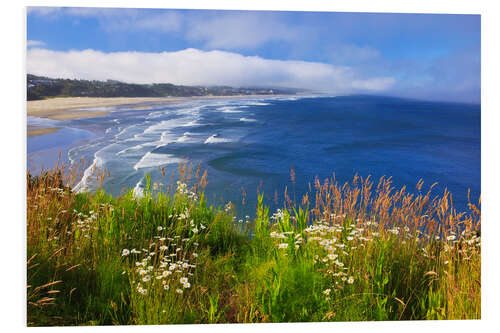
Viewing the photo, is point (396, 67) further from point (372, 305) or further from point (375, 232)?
point (372, 305)

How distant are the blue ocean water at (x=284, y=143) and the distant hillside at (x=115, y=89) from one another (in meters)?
0.10

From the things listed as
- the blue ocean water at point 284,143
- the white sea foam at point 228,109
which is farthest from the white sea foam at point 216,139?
the white sea foam at point 228,109

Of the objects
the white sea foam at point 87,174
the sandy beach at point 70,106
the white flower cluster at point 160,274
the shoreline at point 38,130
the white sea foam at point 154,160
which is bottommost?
the white flower cluster at point 160,274

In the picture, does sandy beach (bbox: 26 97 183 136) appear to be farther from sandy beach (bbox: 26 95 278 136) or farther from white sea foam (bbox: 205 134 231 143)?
white sea foam (bbox: 205 134 231 143)

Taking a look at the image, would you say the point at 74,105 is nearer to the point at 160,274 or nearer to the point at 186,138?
the point at 186,138

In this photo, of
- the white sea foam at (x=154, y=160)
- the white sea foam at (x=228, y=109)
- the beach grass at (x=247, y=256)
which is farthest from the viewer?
the white sea foam at (x=228, y=109)

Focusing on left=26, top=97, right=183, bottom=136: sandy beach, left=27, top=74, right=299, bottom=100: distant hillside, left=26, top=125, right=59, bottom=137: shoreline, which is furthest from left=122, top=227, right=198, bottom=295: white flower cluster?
left=27, top=74, right=299, bottom=100: distant hillside

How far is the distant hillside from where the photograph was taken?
324 cm

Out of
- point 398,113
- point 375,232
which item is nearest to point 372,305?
point 375,232

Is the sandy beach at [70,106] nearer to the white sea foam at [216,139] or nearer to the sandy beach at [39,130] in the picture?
the sandy beach at [39,130]

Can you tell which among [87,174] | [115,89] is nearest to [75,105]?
[115,89]

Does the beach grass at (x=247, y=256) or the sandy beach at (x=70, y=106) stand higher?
the sandy beach at (x=70, y=106)

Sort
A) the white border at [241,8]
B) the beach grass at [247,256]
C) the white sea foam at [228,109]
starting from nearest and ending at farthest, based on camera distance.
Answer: the beach grass at [247,256]
the white border at [241,8]
the white sea foam at [228,109]

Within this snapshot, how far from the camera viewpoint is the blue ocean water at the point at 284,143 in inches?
135
